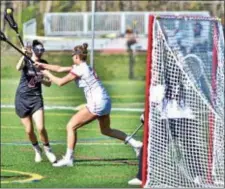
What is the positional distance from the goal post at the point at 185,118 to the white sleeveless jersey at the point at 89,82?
1.36 m

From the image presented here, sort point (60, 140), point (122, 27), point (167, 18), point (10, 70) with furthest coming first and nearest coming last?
point (122, 27) < point (10, 70) < point (60, 140) < point (167, 18)

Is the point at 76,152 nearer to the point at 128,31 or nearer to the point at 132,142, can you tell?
the point at 132,142

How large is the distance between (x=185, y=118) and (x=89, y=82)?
1.72 m

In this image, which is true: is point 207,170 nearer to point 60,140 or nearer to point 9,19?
point 9,19

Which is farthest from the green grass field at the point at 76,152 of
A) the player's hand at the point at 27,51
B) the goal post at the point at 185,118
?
the player's hand at the point at 27,51

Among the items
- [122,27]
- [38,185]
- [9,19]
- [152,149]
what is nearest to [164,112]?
[152,149]

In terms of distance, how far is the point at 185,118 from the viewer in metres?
11.8

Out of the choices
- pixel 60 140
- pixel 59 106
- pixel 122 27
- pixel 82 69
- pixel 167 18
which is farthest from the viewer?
pixel 122 27

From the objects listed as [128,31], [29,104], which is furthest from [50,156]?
[128,31]

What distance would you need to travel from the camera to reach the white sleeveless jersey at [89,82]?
12.8 metres

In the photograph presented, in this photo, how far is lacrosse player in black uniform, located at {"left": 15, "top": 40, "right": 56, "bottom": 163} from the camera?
13648 millimetres

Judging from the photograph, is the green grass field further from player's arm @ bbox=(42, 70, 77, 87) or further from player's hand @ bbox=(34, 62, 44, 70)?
player's hand @ bbox=(34, 62, 44, 70)

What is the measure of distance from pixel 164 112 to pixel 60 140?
18.4ft

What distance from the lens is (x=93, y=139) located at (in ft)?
56.1
